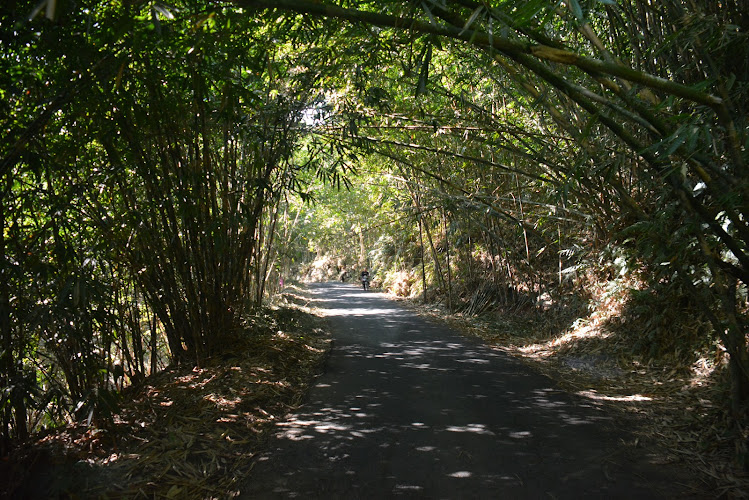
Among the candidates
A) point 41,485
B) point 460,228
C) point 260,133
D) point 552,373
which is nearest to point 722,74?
point 552,373

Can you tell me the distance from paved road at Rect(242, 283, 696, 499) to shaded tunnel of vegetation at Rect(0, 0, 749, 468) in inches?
35.6

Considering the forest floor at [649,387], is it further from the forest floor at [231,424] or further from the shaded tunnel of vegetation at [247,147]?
the shaded tunnel of vegetation at [247,147]

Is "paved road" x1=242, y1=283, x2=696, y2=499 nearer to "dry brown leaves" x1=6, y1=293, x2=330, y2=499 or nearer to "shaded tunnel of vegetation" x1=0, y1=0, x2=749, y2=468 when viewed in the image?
"dry brown leaves" x1=6, y1=293, x2=330, y2=499

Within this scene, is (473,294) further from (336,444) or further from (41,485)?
(41,485)

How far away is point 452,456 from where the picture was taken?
275 cm

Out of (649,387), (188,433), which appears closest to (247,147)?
(188,433)

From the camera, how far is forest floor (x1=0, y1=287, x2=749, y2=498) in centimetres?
245

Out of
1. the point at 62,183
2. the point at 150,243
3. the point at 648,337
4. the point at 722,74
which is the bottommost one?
the point at 648,337

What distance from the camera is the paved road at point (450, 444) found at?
2.41 metres

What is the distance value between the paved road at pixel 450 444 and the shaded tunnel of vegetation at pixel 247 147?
35.6 inches

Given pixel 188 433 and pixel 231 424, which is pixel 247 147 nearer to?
pixel 231 424

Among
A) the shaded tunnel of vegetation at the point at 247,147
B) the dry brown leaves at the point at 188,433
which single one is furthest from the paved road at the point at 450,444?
the shaded tunnel of vegetation at the point at 247,147

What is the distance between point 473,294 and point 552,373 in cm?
500

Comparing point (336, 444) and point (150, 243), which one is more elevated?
point (150, 243)
